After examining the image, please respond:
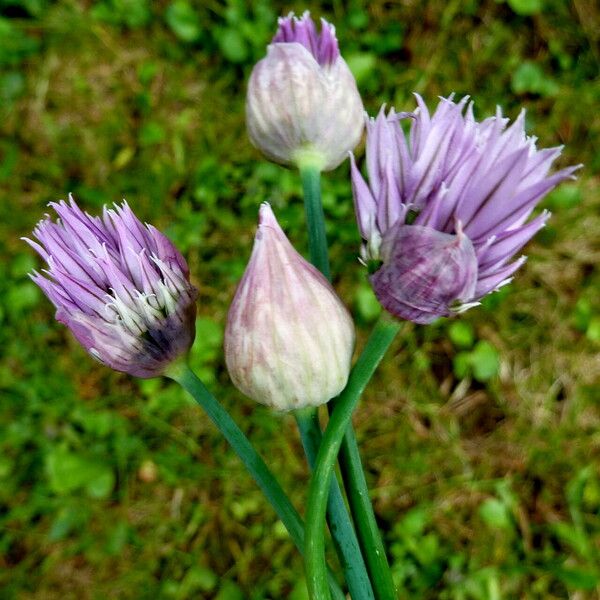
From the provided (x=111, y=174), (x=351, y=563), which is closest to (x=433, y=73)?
(x=111, y=174)

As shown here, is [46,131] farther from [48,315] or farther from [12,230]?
[48,315]

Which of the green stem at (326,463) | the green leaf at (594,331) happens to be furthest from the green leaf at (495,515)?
the green stem at (326,463)

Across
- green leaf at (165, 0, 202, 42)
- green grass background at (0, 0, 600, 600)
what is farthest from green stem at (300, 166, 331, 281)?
green leaf at (165, 0, 202, 42)

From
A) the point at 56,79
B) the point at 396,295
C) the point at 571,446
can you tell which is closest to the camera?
the point at 396,295

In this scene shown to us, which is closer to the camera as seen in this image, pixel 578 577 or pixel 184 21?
pixel 578 577

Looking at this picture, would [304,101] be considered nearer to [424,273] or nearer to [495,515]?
[424,273]

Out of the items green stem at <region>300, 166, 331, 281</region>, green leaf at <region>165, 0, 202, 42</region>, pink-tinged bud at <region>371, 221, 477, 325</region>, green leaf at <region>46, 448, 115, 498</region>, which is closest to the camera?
pink-tinged bud at <region>371, 221, 477, 325</region>

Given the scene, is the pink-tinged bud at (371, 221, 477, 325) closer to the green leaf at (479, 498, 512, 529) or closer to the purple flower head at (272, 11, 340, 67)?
the purple flower head at (272, 11, 340, 67)

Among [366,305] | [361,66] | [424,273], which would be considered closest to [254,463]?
[424,273]
